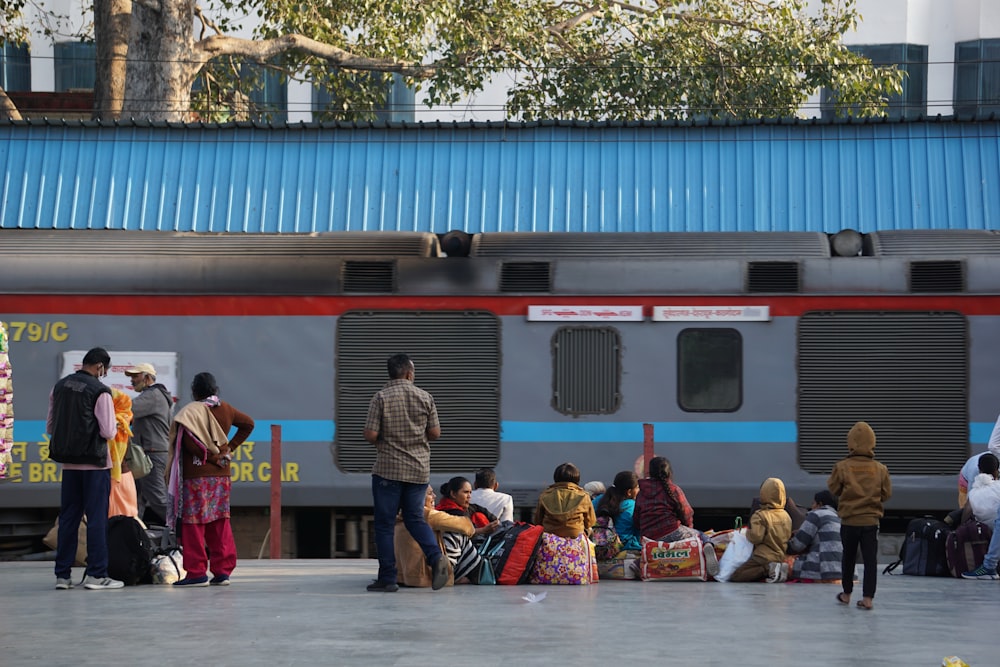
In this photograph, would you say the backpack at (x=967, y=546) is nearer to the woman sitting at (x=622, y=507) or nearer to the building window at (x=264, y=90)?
the woman sitting at (x=622, y=507)

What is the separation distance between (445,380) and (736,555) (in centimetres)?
359

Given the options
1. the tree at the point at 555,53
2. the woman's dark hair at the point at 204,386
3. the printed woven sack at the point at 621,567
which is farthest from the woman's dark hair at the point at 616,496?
the tree at the point at 555,53

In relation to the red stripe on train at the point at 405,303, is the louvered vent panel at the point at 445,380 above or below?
below

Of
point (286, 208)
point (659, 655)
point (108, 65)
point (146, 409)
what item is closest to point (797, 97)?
point (108, 65)

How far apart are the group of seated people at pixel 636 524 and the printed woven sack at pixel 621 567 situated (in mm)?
194

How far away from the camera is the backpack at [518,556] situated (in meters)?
11.8

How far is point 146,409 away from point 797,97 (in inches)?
627

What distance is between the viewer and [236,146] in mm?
16719

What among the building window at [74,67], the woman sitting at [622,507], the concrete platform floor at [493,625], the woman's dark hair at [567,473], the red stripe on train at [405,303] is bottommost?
the concrete platform floor at [493,625]

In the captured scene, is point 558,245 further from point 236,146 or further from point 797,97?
point 797,97

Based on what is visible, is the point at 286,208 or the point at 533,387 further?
the point at 286,208

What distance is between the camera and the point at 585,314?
14.7m

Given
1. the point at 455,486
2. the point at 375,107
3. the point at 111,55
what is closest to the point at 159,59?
the point at 111,55

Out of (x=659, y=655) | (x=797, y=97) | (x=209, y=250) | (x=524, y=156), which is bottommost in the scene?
(x=659, y=655)
